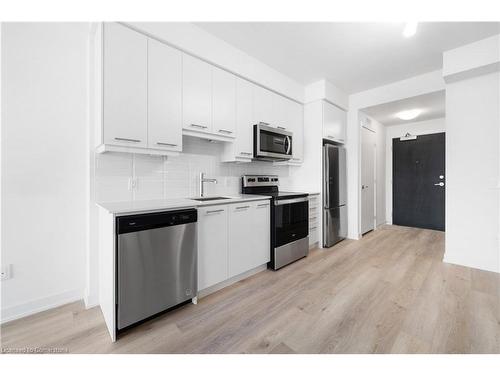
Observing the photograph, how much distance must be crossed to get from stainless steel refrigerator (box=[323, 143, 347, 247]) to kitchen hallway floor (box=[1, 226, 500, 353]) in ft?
3.25

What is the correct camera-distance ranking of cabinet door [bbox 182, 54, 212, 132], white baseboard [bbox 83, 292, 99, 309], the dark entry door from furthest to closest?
1. the dark entry door
2. cabinet door [bbox 182, 54, 212, 132]
3. white baseboard [bbox 83, 292, 99, 309]

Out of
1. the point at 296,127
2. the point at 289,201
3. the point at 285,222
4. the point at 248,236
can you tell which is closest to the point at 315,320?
the point at 248,236

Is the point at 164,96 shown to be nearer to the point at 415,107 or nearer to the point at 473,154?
the point at 473,154

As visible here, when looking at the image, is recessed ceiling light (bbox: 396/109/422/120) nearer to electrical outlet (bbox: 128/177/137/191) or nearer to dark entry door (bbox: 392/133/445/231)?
dark entry door (bbox: 392/133/445/231)

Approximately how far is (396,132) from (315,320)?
190 inches

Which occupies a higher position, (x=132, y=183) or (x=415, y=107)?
(x=415, y=107)

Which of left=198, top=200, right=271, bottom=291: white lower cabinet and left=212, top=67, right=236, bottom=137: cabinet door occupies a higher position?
left=212, top=67, right=236, bottom=137: cabinet door

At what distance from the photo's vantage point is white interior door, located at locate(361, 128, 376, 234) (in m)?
4.05

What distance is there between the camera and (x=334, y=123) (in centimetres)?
359

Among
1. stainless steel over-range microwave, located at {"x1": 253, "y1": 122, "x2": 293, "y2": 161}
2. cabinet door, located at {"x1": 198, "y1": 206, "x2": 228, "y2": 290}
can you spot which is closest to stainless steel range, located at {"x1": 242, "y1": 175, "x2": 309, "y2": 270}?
stainless steel over-range microwave, located at {"x1": 253, "y1": 122, "x2": 293, "y2": 161}

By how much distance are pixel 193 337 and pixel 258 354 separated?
0.45 meters
